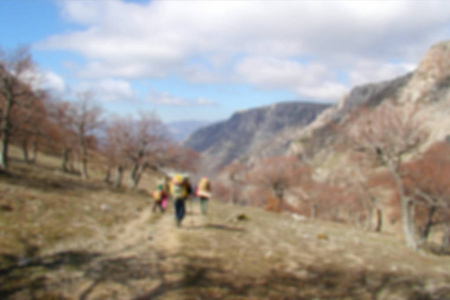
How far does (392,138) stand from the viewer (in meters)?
18.2

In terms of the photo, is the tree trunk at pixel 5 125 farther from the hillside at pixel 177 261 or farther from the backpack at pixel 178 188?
the backpack at pixel 178 188

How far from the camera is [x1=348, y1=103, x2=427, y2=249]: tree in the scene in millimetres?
18125

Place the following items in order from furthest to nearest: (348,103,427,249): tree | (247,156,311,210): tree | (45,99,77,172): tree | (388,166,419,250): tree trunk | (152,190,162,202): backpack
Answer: (247,156,311,210): tree, (45,99,77,172): tree, (152,190,162,202): backpack, (388,166,419,250): tree trunk, (348,103,427,249): tree

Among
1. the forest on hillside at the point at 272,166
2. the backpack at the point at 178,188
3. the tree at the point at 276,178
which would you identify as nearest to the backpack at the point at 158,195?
the backpack at the point at 178,188

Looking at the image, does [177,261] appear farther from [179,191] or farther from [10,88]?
[10,88]

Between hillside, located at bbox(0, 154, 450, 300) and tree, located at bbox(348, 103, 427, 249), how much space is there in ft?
9.73

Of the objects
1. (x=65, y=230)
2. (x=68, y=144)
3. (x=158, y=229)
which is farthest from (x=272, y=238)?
(x=68, y=144)

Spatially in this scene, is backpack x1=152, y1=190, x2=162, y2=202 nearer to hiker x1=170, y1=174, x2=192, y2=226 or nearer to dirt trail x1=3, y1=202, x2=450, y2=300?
dirt trail x1=3, y1=202, x2=450, y2=300

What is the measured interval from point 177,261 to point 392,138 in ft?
46.2

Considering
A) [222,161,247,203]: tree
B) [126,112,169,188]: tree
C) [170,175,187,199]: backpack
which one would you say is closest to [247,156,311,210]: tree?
[222,161,247,203]: tree

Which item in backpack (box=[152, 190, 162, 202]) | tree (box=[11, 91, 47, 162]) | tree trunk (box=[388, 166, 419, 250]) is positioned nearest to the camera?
tree trunk (box=[388, 166, 419, 250])

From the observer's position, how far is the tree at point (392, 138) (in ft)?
59.5

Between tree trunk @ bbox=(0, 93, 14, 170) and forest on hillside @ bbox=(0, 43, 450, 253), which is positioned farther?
tree trunk @ bbox=(0, 93, 14, 170)

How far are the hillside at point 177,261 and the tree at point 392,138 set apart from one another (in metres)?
2.97
